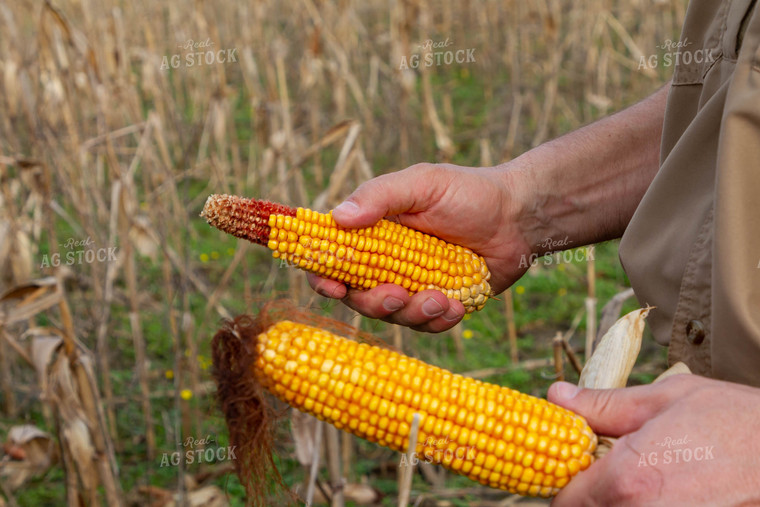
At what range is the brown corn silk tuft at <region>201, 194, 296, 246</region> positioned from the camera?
1982mm

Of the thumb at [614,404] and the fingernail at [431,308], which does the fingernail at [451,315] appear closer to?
the fingernail at [431,308]

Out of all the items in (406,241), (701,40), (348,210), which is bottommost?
(406,241)

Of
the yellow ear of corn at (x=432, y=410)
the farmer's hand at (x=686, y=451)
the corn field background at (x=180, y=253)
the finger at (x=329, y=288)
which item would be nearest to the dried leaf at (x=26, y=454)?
the corn field background at (x=180, y=253)

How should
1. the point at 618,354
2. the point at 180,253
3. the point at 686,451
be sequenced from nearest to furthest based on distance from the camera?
the point at 686,451 < the point at 618,354 < the point at 180,253

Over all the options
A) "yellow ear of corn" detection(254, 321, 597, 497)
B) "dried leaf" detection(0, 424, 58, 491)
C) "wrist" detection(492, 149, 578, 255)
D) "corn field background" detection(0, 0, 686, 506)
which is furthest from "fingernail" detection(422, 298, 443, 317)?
"dried leaf" detection(0, 424, 58, 491)

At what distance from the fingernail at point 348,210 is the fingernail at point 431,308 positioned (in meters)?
0.38

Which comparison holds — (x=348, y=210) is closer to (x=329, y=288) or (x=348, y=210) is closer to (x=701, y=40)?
(x=329, y=288)

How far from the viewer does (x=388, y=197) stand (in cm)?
215

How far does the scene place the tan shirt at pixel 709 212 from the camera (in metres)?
1.28

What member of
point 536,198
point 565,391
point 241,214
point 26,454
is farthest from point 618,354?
point 26,454

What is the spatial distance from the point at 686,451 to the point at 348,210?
109 centimetres

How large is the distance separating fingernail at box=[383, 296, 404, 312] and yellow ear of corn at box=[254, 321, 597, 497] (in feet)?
1.95

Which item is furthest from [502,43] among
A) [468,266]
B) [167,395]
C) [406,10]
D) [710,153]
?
[710,153]

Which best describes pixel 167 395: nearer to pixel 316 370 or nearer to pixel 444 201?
pixel 444 201
